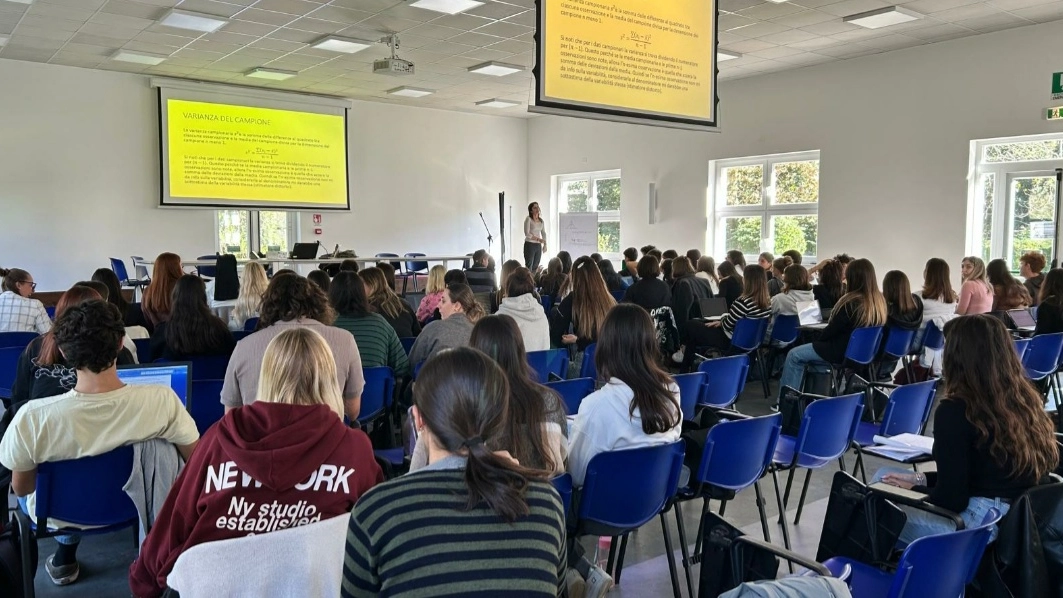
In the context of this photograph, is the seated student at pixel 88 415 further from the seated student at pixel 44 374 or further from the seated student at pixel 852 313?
the seated student at pixel 852 313

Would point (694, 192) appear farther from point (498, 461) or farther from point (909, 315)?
point (498, 461)

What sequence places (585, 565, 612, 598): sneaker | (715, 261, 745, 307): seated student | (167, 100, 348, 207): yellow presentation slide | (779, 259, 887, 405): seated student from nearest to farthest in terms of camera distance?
(585, 565, 612, 598): sneaker, (779, 259, 887, 405): seated student, (715, 261, 745, 307): seated student, (167, 100, 348, 207): yellow presentation slide

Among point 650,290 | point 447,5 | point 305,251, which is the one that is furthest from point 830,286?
point 305,251

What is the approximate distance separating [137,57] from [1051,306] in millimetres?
10058

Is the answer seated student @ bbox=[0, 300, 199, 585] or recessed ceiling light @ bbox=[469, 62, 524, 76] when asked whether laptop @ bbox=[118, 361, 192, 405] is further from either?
recessed ceiling light @ bbox=[469, 62, 524, 76]

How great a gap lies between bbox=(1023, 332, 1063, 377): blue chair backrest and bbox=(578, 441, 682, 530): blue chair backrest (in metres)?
3.80

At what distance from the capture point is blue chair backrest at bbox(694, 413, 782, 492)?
112 inches

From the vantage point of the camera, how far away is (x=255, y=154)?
11.6m

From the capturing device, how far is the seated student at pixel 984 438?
92.1 inches

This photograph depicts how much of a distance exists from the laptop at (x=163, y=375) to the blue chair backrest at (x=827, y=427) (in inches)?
96.3

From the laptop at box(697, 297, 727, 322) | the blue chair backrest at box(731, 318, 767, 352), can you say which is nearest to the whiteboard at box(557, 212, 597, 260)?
the laptop at box(697, 297, 727, 322)

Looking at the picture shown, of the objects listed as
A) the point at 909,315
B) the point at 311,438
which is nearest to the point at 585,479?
the point at 311,438

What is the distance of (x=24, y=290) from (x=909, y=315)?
6429 millimetres

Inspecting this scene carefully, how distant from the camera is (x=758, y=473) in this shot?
3.04 meters
